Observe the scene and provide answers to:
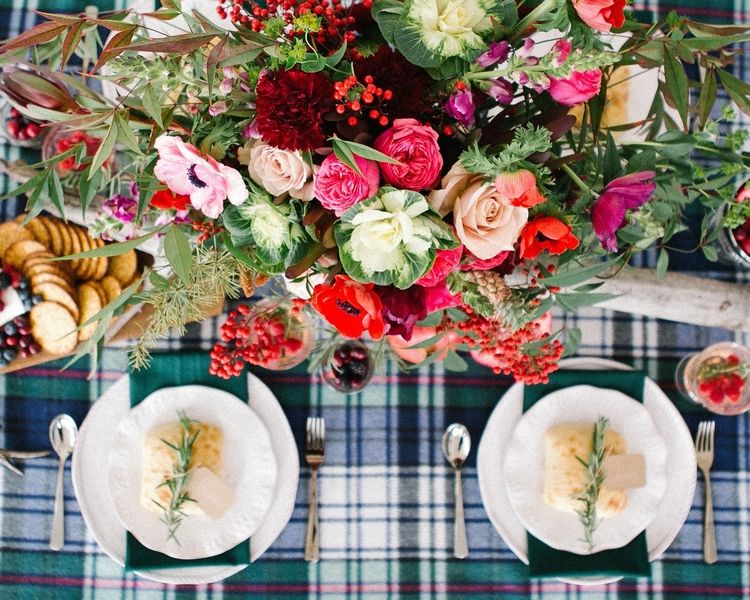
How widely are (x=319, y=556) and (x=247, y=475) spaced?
7.2 inches

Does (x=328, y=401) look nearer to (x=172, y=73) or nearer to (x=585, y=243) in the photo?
(x=585, y=243)

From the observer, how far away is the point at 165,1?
1.84ft

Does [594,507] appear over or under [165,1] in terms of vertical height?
under

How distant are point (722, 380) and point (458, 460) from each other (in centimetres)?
43

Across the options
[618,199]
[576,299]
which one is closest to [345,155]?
[618,199]

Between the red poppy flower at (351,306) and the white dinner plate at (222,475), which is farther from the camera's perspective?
the white dinner plate at (222,475)

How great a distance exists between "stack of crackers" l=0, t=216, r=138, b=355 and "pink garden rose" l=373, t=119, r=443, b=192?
579 mm

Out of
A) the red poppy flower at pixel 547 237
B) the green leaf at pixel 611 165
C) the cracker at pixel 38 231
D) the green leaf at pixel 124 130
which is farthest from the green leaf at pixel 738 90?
the cracker at pixel 38 231

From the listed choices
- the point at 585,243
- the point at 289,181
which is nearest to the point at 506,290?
the point at 585,243

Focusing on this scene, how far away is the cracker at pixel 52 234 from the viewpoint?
952mm

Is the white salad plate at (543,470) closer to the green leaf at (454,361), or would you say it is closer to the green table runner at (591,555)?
the green table runner at (591,555)

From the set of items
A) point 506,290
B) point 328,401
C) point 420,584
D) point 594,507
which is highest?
point 506,290

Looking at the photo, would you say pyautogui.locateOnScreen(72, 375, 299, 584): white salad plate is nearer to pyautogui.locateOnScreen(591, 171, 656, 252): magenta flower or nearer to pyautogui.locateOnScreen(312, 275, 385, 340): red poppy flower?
pyautogui.locateOnScreen(312, 275, 385, 340): red poppy flower

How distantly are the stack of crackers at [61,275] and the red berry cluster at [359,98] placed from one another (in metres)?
0.55
